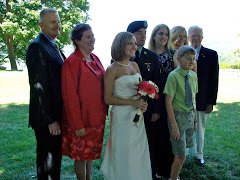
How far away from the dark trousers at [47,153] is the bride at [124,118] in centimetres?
71

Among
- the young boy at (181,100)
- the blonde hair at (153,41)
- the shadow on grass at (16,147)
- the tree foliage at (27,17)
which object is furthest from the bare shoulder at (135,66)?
the tree foliage at (27,17)

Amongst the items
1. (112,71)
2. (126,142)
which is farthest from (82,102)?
(126,142)

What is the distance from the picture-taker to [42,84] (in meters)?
2.71

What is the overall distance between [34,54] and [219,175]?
12.2 feet

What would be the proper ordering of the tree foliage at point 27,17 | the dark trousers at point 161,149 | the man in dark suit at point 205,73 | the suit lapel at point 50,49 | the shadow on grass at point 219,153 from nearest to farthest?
the suit lapel at point 50,49, the dark trousers at point 161,149, the shadow on grass at point 219,153, the man in dark suit at point 205,73, the tree foliage at point 27,17

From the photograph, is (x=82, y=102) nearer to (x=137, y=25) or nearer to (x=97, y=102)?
(x=97, y=102)

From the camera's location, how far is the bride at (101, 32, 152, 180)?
287 cm

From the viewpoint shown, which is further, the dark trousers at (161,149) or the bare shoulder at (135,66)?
the dark trousers at (161,149)

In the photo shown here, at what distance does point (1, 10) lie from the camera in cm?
2555

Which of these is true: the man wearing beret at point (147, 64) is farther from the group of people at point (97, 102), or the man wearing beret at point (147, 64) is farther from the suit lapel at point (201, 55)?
the suit lapel at point (201, 55)

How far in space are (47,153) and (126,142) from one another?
108cm

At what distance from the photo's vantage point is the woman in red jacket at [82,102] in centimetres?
275

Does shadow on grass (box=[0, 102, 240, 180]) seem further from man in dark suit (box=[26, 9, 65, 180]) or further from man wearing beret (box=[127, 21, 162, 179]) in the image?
man wearing beret (box=[127, 21, 162, 179])

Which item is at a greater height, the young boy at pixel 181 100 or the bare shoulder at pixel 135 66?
Answer: the bare shoulder at pixel 135 66
